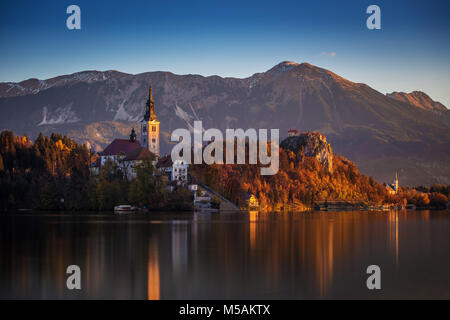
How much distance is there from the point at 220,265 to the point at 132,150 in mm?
122777

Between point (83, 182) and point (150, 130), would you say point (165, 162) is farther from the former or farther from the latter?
point (150, 130)

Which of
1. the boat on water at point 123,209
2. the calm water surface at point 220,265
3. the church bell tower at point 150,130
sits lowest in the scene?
the boat on water at point 123,209

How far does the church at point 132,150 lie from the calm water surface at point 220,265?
76854 mm

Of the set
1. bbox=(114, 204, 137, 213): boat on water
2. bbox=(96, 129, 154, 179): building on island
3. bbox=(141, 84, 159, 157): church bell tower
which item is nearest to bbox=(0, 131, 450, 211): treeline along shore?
bbox=(96, 129, 154, 179): building on island

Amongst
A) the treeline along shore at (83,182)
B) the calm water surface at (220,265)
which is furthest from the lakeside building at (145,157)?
the calm water surface at (220,265)

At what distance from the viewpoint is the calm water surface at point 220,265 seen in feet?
100

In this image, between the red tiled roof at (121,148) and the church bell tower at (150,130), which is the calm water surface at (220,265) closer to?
the red tiled roof at (121,148)

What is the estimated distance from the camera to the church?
14462cm

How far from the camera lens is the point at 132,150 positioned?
15962 centimetres

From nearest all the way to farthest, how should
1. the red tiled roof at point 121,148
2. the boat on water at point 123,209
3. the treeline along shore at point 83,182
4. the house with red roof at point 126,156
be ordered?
the boat on water at point 123,209, the treeline along shore at point 83,182, the house with red roof at point 126,156, the red tiled roof at point 121,148

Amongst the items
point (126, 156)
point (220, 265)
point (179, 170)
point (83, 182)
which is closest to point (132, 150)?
point (126, 156)

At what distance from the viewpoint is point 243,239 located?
58719 millimetres

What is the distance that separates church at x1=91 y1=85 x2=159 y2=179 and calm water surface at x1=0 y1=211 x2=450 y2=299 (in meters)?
76.9

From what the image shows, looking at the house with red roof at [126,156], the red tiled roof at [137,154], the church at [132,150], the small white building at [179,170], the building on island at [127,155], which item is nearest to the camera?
the house with red roof at [126,156]
